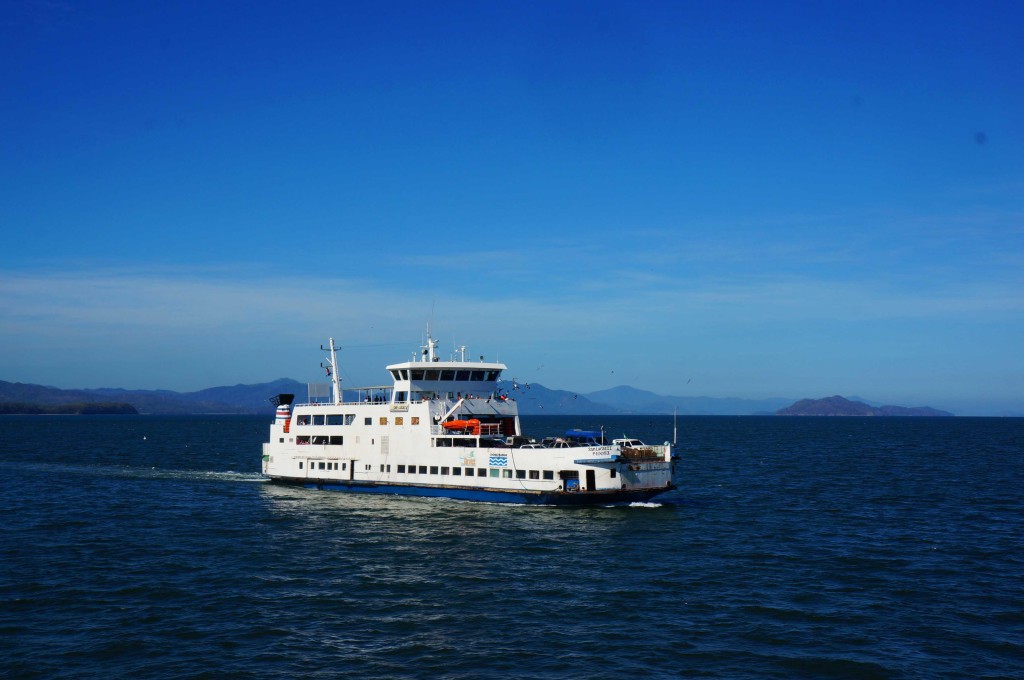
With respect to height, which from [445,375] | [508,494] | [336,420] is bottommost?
[508,494]

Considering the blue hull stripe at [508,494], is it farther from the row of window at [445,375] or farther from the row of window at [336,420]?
the row of window at [445,375]

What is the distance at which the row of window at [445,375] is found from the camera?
5828cm

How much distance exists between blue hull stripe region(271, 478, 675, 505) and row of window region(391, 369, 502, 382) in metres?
7.66

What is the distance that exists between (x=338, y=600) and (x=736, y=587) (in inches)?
623

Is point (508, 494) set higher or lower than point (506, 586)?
higher

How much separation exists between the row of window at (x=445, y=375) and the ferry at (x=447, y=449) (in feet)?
0.25

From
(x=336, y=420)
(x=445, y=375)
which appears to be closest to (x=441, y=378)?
(x=445, y=375)

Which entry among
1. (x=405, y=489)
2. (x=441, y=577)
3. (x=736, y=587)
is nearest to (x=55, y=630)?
(x=441, y=577)

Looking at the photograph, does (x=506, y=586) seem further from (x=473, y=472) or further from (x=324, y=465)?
(x=324, y=465)

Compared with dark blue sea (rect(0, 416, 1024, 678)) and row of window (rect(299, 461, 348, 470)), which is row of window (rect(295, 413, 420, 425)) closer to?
row of window (rect(299, 461, 348, 470))

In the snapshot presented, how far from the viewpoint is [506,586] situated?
110 ft

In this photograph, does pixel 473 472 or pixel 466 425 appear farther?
pixel 466 425

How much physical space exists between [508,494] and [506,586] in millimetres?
18502

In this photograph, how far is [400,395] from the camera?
60969 millimetres
